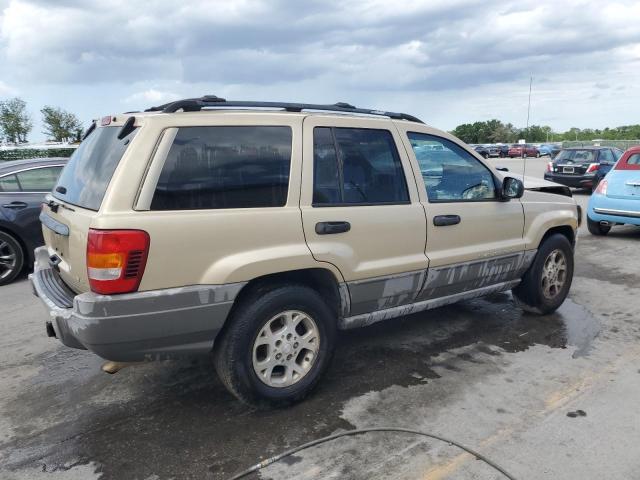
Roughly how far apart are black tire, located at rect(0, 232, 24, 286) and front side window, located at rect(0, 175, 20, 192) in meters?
0.62

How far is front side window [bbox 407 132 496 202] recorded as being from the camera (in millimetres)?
4031

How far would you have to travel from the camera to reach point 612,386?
142 inches

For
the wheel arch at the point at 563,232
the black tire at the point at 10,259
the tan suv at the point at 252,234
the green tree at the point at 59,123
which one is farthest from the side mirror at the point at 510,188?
the green tree at the point at 59,123

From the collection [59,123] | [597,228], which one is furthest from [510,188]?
[59,123]

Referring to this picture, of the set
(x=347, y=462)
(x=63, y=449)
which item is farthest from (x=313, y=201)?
Answer: (x=63, y=449)

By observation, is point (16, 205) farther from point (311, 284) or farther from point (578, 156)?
point (578, 156)

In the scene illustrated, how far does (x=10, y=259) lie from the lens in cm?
662

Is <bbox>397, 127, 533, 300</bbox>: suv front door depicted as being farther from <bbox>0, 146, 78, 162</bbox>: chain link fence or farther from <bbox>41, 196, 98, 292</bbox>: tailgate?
<bbox>0, 146, 78, 162</bbox>: chain link fence

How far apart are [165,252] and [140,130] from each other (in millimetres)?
705

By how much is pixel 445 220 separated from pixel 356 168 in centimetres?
85

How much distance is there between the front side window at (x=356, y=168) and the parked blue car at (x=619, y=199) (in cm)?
665

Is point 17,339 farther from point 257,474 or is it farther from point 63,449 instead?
point 257,474

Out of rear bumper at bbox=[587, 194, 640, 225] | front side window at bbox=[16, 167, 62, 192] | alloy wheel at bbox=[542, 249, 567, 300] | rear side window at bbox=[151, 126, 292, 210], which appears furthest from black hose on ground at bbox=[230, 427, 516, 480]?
rear bumper at bbox=[587, 194, 640, 225]

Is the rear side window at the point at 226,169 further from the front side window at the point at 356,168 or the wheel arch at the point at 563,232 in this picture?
the wheel arch at the point at 563,232
